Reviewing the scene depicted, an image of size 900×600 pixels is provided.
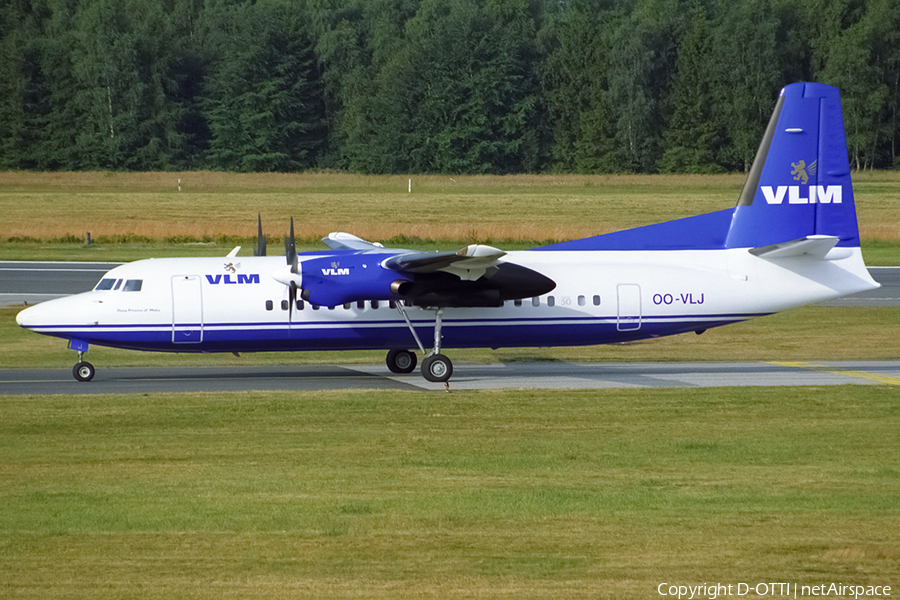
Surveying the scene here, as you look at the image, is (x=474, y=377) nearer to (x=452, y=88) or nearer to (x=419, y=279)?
(x=419, y=279)

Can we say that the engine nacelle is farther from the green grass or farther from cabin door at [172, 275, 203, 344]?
cabin door at [172, 275, 203, 344]

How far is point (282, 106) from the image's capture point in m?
114

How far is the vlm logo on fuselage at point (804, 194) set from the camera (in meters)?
22.1

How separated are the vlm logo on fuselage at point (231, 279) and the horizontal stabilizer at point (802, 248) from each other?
10.5m

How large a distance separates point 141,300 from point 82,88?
103 metres

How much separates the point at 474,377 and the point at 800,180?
8191mm

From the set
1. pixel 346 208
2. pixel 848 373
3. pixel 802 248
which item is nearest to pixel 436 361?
pixel 802 248

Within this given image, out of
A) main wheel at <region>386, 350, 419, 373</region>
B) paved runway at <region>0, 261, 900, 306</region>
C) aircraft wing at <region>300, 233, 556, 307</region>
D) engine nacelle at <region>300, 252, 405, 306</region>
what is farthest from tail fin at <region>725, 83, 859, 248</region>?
paved runway at <region>0, 261, 900, 306</region>

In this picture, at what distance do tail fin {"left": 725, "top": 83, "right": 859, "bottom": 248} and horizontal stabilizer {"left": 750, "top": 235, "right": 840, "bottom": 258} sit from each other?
0.53 meters

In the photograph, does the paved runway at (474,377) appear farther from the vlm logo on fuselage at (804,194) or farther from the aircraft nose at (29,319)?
the vlm logo on fuselage at (804,194)

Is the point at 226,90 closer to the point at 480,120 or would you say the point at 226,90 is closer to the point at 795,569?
the point at 480,120

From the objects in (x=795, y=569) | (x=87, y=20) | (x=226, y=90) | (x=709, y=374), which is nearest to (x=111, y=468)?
(x=795, y=569)

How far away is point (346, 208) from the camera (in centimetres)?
7281

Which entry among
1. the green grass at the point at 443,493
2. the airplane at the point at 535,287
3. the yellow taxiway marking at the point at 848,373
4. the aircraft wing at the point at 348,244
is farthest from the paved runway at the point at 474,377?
the aircraft wing at the point at 348,244
